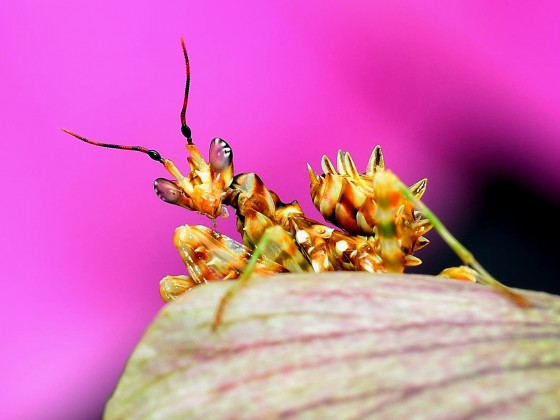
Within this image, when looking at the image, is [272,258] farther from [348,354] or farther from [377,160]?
[348,354]

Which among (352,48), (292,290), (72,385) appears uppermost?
(352,48)

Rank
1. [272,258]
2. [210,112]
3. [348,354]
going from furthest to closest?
[210,112] → [272,258] → [348,354]

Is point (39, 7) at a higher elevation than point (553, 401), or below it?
higher

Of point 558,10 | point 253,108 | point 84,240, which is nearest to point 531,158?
point 558,10

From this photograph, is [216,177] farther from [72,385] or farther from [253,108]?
[72,385]

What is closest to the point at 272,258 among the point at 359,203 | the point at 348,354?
the point at 359,203

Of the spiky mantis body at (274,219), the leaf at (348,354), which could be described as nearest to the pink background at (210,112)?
the spiky mantis body at (274,219)

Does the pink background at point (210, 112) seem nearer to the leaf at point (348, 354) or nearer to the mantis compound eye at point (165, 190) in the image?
the mantis compound eye at point (165, 190)
